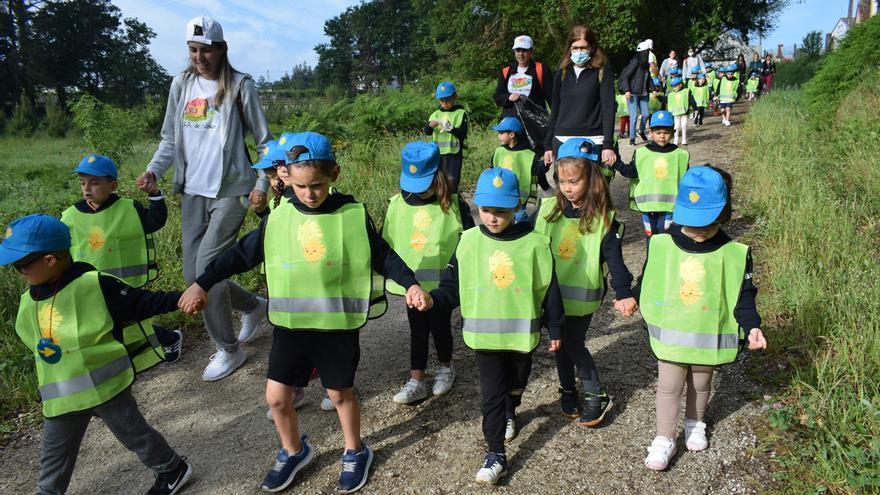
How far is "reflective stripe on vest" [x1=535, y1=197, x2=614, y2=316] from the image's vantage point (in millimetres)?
3365

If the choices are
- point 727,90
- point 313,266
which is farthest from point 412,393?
point 727,90

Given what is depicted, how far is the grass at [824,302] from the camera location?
2.90 meters

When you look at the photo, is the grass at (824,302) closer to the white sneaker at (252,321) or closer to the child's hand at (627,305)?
the child's hand at (627,305)

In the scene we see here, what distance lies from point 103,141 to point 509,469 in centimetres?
783

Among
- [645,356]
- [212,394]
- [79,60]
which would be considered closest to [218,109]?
[212,394]

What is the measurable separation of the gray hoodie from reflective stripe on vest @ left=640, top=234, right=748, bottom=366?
2.60 m

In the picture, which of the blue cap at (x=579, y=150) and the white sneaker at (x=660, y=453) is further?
the blue cap at (x=579, y=150)

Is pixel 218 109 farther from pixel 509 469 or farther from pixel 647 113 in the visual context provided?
pixel 647 113

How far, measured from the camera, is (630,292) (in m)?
3.19

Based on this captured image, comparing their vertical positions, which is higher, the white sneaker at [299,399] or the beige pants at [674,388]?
Result: the beige pants at [674,388]

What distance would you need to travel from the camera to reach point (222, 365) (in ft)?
14.4

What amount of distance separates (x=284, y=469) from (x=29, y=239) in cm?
166

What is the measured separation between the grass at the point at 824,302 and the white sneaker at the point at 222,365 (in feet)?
11.7

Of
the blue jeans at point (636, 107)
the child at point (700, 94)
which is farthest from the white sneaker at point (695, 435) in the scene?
the child at point (700, 94)
